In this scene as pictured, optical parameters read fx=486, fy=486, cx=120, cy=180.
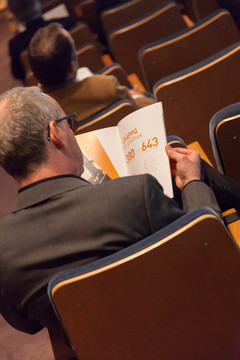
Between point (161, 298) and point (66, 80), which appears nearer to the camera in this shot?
point (161, 298)

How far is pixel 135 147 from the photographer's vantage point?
4.91 ft

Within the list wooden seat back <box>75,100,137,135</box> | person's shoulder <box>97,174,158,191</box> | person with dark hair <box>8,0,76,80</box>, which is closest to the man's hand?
person's shoulder <box>97,174,158,191</box>

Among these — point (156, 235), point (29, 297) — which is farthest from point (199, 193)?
point (29, 297)

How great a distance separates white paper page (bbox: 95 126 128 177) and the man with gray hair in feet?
0.91

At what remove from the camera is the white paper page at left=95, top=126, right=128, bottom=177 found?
157cm

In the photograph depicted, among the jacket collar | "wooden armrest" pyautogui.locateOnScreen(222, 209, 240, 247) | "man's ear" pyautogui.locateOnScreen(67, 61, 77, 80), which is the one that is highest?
the jacket collar

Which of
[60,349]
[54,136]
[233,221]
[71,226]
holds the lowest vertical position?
[60,349]

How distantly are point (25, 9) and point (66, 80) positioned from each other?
1.68 meters

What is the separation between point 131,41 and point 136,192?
6.95 feet

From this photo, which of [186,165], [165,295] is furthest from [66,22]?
[165,295]

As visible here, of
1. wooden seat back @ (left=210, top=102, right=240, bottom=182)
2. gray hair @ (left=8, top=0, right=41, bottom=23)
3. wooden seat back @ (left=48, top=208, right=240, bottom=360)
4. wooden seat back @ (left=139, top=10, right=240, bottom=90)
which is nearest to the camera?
wooden seat back @ (left=48, top=208, right=240, bottom=360)

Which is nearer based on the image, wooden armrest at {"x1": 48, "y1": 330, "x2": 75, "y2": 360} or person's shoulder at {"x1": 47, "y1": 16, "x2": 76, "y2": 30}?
wooden armrest at {"x1": 48, "y1": 330, "x2": 75, "y2": 360}

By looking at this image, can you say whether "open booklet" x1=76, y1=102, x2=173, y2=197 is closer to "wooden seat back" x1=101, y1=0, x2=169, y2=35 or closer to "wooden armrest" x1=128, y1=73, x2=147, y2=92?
"wooden armrest" x1=128, y1=73, x2=147, y2=92

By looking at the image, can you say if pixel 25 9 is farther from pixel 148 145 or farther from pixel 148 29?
pixel 148 145
